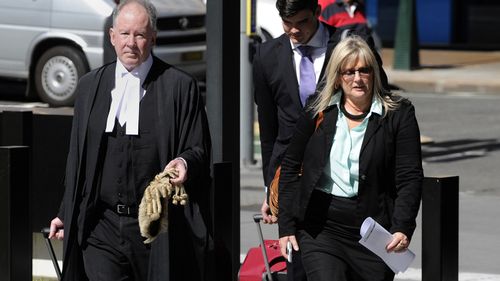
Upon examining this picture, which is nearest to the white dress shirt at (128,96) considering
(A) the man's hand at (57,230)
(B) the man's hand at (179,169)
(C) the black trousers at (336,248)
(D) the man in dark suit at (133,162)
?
(D) the man in dark suit at (133,162)

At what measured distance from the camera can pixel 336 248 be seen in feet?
18.0

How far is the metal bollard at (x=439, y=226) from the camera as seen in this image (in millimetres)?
5656

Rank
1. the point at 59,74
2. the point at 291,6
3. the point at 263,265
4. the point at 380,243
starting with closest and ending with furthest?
the point at 380,243 < the point at 291,6 < the point at 263,265 < the point at 59,74

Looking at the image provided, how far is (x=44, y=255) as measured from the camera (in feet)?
28.2

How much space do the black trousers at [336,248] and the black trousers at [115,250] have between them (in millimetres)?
697

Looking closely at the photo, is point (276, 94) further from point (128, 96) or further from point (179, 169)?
point (179, 169)

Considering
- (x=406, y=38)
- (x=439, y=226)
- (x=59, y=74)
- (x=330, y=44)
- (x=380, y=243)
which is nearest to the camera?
(x=380, y=243)

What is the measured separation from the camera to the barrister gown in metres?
5.41

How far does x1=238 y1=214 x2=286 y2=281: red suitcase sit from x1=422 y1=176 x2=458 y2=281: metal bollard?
92 centimetres

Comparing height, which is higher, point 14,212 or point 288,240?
point 14,212

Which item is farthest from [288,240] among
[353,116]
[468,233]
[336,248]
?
[468,233]

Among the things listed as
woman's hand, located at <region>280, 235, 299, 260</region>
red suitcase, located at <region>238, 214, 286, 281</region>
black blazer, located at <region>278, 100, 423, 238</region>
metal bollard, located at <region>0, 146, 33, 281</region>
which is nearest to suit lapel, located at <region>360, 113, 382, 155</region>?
black blazer, located at <region>278, 100, 423, 238</region>

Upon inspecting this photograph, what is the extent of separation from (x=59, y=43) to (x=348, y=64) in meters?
11.2

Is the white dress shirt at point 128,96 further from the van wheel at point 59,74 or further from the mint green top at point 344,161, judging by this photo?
the van wheel at point 59,74
